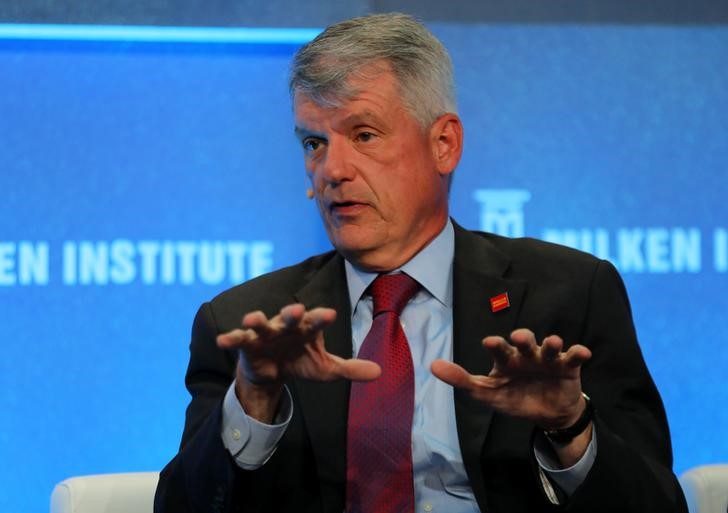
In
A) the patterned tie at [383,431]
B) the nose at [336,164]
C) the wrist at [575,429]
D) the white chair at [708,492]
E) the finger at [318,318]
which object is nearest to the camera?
the finger at [318,318]

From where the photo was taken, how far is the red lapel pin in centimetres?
212

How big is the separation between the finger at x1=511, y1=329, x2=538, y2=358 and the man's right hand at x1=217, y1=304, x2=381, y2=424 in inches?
7.9

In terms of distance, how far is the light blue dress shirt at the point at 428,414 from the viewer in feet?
5.76

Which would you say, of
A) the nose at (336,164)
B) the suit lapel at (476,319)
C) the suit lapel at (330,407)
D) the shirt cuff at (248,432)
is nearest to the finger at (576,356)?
the suit lapel at (476,319)

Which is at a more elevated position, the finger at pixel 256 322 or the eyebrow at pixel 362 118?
the eyebrow at pixel 362 118

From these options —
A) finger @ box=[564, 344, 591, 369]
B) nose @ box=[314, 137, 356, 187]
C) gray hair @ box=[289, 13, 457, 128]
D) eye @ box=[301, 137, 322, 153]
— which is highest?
gray hair @ box=[289, 13, 457, 128]

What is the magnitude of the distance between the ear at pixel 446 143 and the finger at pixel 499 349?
78 centimetres

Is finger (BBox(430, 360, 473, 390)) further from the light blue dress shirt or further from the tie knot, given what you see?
the tie knot

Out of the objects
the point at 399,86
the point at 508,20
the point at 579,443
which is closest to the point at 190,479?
the point at 579,443

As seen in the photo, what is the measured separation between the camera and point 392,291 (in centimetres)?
215

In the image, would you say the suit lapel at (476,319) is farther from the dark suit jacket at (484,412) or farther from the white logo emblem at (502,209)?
the white logo emblem at (502,209)

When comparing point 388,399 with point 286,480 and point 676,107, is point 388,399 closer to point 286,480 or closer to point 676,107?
point 286,480

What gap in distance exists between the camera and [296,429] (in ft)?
6.63

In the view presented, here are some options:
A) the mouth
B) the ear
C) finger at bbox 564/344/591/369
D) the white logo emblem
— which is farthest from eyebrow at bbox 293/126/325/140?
the white logo emblem
